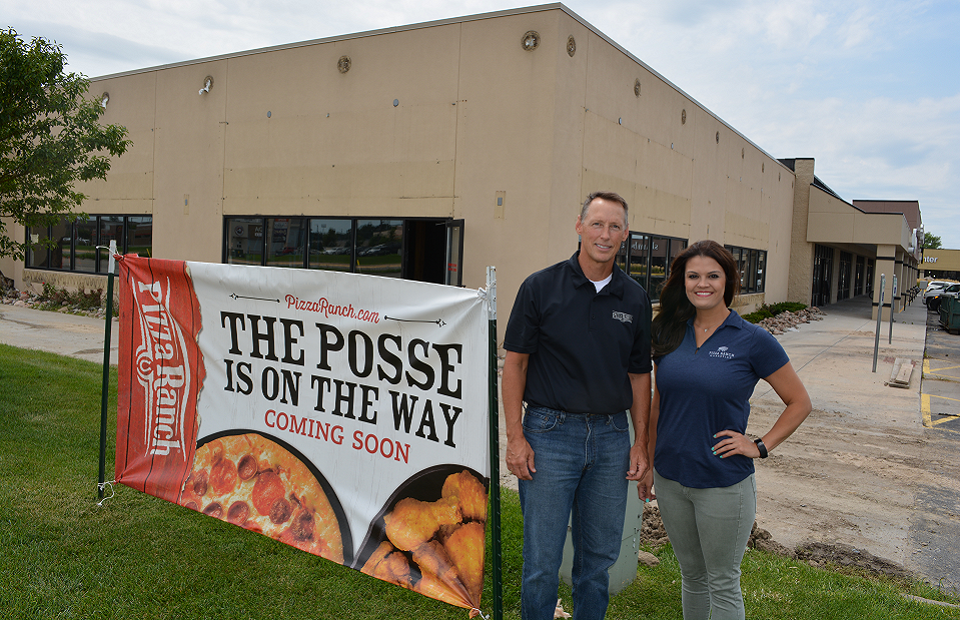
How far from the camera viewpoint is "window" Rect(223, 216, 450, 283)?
14.1 m

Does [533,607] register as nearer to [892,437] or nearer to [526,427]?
[526,427]

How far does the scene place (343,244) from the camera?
14797mm

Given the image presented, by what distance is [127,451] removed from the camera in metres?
4.87

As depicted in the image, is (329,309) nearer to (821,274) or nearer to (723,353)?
(723,353)

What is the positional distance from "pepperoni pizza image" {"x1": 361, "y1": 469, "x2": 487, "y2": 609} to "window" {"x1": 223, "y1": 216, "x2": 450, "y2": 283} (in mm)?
9827

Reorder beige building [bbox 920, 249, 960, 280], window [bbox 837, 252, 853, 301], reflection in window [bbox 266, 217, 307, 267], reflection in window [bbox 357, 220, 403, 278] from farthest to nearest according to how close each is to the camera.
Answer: beige building [bbox 920, 249, 960, 280] → window [bbox 837, 252, 853, 301] → reflection in window [bbox 266, 217, 307, 267] → reflection in window [bbox 357, 220, 403, 278]

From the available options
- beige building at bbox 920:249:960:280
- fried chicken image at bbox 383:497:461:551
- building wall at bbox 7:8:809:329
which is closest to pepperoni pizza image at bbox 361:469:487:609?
fried chicken image at bbox 383:497:461:551

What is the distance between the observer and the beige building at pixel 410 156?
12.5 metres

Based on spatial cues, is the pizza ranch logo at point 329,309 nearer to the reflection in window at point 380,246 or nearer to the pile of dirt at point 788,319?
the reflection in window at point 380,246

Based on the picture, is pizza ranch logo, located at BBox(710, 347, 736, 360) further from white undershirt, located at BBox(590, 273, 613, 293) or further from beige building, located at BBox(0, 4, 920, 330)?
beige building, located at BBox(0, 4, 920, 330)

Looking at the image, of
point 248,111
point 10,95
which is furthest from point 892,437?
point 248,111

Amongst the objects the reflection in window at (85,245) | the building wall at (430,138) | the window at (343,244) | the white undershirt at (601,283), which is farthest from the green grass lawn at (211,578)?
the reflection in window at (85,245)

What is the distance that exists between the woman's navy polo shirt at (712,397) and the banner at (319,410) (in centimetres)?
85

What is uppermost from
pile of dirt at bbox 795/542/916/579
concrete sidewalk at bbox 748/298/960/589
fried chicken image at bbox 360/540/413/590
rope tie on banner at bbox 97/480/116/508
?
fried chicken image at bbox 360/540/413/590
